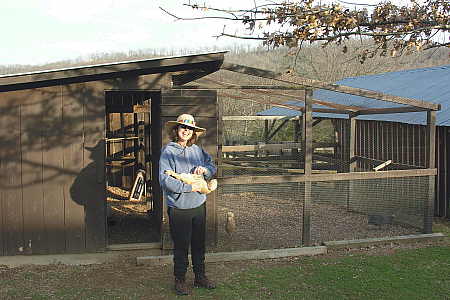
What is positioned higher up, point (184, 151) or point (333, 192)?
point (184, 151)

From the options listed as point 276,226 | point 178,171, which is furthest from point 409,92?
point 178,171

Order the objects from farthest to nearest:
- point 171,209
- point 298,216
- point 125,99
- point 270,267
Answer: point 125,99 → point 298,216 → point 270,267 → point 171,209

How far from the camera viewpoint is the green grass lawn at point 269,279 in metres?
5.24

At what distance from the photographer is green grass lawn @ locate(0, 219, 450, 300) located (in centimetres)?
524

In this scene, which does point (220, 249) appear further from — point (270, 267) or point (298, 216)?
point (298, 216)

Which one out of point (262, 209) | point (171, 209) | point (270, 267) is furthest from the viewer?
point (262, 209)

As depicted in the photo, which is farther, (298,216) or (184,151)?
(298,216)

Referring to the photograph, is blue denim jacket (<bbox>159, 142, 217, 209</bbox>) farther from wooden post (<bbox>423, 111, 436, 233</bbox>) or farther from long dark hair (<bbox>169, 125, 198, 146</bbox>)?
wooden post (<bbox>423, 111, 436, 233</bbox>)

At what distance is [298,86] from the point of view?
680cm

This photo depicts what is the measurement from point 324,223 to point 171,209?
4439mm

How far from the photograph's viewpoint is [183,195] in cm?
489

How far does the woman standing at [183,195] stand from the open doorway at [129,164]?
276cm

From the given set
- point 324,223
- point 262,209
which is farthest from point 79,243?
point 324,223

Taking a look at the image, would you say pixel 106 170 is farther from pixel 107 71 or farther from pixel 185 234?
pixel 185 234
